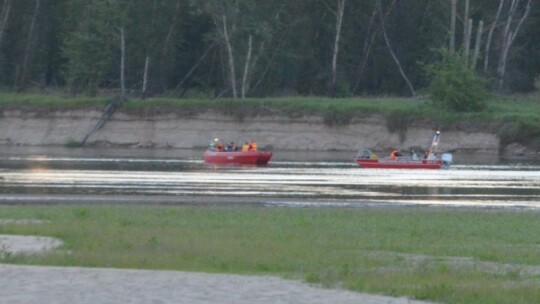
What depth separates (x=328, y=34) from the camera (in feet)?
276

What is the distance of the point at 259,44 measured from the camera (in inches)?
3051

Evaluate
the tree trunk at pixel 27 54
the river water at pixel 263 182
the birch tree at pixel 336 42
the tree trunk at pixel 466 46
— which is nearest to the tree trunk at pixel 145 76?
the tree trunk at pixel 27 54

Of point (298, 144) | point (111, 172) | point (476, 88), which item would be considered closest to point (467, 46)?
point (476, 88)

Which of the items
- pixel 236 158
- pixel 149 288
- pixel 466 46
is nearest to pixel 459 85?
pixel 466 46

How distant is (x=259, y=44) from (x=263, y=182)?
1328 inches

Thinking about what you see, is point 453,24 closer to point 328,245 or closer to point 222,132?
point 222,132

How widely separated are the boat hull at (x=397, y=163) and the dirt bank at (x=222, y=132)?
41.8 feet

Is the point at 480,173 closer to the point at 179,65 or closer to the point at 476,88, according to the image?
the point at 476,88

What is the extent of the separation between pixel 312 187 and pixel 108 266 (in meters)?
24.7

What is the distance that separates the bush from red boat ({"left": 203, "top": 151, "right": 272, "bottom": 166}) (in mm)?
16806

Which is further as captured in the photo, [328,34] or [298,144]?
[328,34]

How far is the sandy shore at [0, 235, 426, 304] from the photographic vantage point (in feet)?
44.7

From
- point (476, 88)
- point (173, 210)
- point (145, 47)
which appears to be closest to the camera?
point (173, 210)

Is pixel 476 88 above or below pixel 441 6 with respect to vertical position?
below
